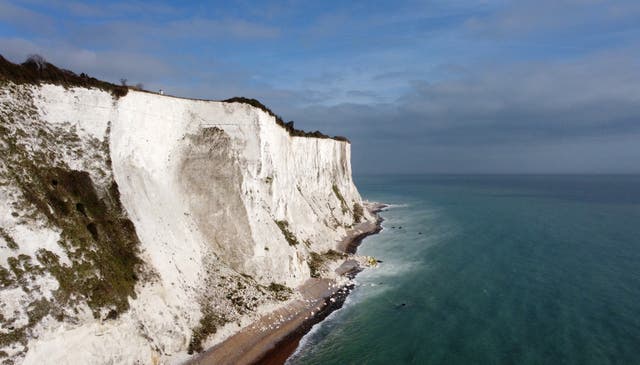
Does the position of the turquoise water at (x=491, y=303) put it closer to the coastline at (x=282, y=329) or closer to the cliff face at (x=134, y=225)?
the coastline at (x=282, y=329)

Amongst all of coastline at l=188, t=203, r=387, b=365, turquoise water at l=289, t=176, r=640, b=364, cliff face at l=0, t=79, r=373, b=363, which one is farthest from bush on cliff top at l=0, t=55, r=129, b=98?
turquoise water at l=289, t=176, r=640, b=364

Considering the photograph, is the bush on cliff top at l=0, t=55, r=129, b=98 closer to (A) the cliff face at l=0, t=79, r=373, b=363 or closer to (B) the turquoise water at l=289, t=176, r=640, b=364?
(A) the cliff face at l=0, t=79, r=373, b=363

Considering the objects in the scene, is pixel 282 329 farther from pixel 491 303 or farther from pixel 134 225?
pixel 491 303

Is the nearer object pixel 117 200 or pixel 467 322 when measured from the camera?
pixel 117 200

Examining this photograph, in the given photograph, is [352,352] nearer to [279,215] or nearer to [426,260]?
[279,215]

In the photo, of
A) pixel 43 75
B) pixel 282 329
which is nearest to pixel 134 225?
pixel 43 75

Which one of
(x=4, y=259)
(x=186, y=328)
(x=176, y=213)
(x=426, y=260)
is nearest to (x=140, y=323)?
(x=186, y=328)

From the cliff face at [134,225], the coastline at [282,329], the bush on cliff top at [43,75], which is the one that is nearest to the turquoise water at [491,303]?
the coastline at [282,329]
